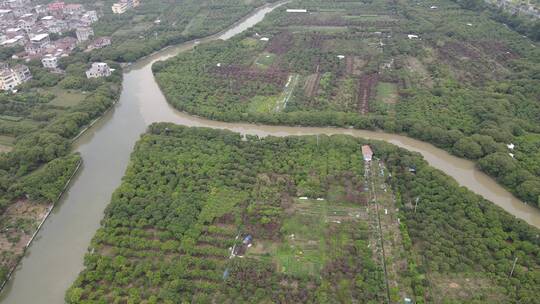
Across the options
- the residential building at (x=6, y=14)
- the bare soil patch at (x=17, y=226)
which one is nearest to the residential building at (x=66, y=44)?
the residential building at (x=6, y=14)

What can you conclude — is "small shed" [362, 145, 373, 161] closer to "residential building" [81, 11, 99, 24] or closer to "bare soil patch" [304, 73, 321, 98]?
"bare soil patch" [304, 73, 321, 98]

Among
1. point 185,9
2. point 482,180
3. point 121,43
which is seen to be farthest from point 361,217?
point 185,9

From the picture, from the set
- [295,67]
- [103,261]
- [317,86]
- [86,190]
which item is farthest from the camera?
[295,67]

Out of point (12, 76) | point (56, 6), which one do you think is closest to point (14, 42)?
point (12, 76)

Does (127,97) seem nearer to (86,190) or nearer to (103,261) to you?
(86,190)

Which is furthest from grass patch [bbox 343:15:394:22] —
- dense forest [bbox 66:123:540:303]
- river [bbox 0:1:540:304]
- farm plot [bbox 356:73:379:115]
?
dense forest [bbox 66:123:540:303]

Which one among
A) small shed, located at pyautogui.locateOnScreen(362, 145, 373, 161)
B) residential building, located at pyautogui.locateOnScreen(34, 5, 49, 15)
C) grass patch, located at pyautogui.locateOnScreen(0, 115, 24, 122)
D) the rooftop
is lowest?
small shed, located at pyautogui.locateOnScreen(362, 145, 373, 161)

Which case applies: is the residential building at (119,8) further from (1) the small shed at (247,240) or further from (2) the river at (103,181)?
(1) the small shed at (247,240)
